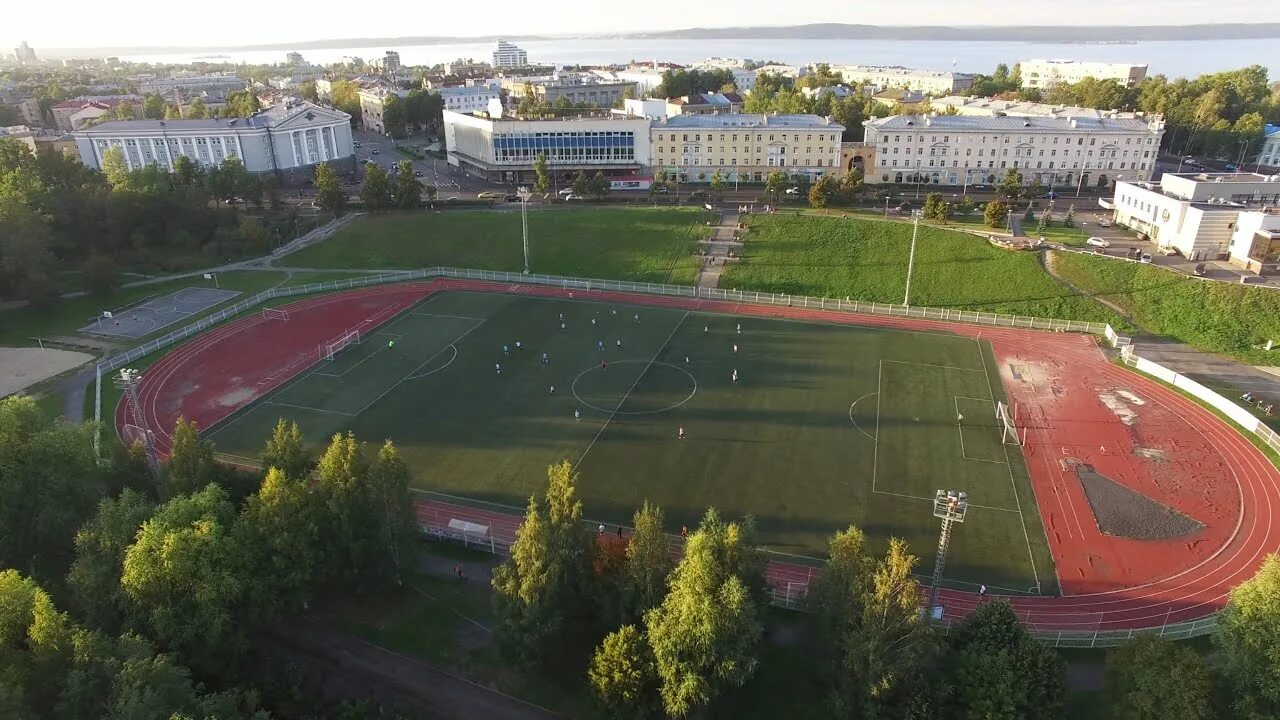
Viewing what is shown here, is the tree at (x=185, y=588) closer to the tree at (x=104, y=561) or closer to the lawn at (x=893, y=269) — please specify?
the tree at (x=104, y=561)

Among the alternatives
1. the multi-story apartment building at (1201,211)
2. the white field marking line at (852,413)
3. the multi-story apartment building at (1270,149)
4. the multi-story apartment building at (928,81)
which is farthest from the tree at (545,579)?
the multi-story apartment building at (928,81)

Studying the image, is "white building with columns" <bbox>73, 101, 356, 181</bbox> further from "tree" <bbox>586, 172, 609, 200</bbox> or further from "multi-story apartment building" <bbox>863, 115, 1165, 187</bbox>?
"multi-story apartment building" <bbox>863, 115, 1165, 187</bbox>

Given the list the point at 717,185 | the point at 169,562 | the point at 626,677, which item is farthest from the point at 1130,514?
the point at 717,185

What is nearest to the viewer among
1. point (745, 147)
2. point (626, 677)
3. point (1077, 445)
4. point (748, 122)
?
point (626, 677)

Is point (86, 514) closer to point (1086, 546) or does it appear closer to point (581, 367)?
point (581, 367)

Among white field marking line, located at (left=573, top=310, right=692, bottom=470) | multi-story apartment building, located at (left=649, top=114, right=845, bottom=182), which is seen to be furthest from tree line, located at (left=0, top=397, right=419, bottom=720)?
multi-story apartment building, located at (left=649, top=114, right=845, bottom=182)

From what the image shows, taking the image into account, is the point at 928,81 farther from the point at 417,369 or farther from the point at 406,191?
the point at 417,369
